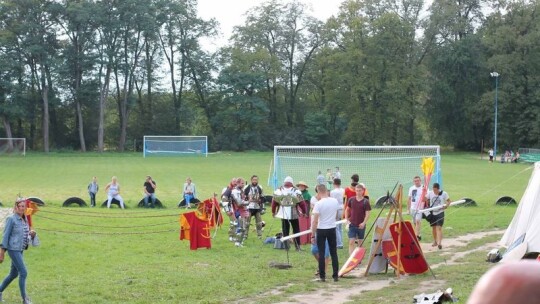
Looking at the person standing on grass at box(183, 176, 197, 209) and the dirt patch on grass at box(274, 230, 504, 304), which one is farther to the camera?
the person standing on grass at box(183, 176, 197, 209)

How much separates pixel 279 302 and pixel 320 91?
7086 centimetres

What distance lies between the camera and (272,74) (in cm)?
7662

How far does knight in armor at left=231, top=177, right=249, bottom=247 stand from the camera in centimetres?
1642

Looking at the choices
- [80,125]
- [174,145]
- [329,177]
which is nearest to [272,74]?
[174,145]

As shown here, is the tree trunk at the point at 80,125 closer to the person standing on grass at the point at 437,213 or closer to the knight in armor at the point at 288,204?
the knight in armor at the point at 288,204

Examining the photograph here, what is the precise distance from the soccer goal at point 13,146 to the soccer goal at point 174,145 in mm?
11359

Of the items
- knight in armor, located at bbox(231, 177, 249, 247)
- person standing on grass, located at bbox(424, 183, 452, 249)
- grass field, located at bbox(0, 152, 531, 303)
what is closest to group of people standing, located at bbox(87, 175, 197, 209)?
grass field, located at bbox(0, 152, 531, 303)

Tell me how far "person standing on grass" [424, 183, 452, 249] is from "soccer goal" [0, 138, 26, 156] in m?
53.4

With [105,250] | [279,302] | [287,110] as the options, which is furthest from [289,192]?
[287,110]

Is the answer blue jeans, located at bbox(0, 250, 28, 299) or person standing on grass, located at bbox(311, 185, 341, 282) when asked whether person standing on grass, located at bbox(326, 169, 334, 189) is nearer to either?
person standing on grass, located at bbox(311, 185, 341, 282)

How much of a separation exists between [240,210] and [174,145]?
2004 inches

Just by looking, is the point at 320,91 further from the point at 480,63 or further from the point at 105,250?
the point at 105,250

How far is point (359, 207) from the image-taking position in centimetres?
1384

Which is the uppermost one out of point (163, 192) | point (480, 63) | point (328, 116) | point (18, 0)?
point (18, 0)
